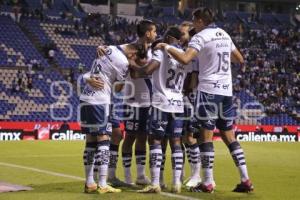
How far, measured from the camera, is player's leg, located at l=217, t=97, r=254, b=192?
8.22m

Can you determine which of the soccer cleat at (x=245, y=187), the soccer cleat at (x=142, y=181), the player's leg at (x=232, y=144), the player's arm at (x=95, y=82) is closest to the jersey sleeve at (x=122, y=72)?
the player's arm at (x=95, y=82)

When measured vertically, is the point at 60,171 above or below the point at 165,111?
below

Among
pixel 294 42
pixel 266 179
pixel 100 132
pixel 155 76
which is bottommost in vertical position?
pixel 266 179

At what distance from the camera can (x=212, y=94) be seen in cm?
813

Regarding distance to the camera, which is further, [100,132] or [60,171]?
[60,171]

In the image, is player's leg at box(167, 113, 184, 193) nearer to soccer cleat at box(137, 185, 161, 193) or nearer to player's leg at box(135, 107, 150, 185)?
soccer cleat at box(137, 185, 161, 193)

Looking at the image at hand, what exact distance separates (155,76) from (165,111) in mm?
538

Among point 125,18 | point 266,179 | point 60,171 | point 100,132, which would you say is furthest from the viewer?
point 125,18

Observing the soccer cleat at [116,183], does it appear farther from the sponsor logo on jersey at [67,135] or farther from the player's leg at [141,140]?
the sponsor logo on jersey at [67,135]

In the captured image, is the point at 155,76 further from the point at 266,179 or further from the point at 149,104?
the point at 266,179

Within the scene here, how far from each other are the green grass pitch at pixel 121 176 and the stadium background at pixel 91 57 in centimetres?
1024

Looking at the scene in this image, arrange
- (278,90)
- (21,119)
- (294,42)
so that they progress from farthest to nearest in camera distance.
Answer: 1. (294,42)
2. (278,90)
3. (21,119)

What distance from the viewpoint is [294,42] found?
137 ft

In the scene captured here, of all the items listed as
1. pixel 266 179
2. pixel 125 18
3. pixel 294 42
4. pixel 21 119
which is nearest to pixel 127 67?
pixel 266 179
